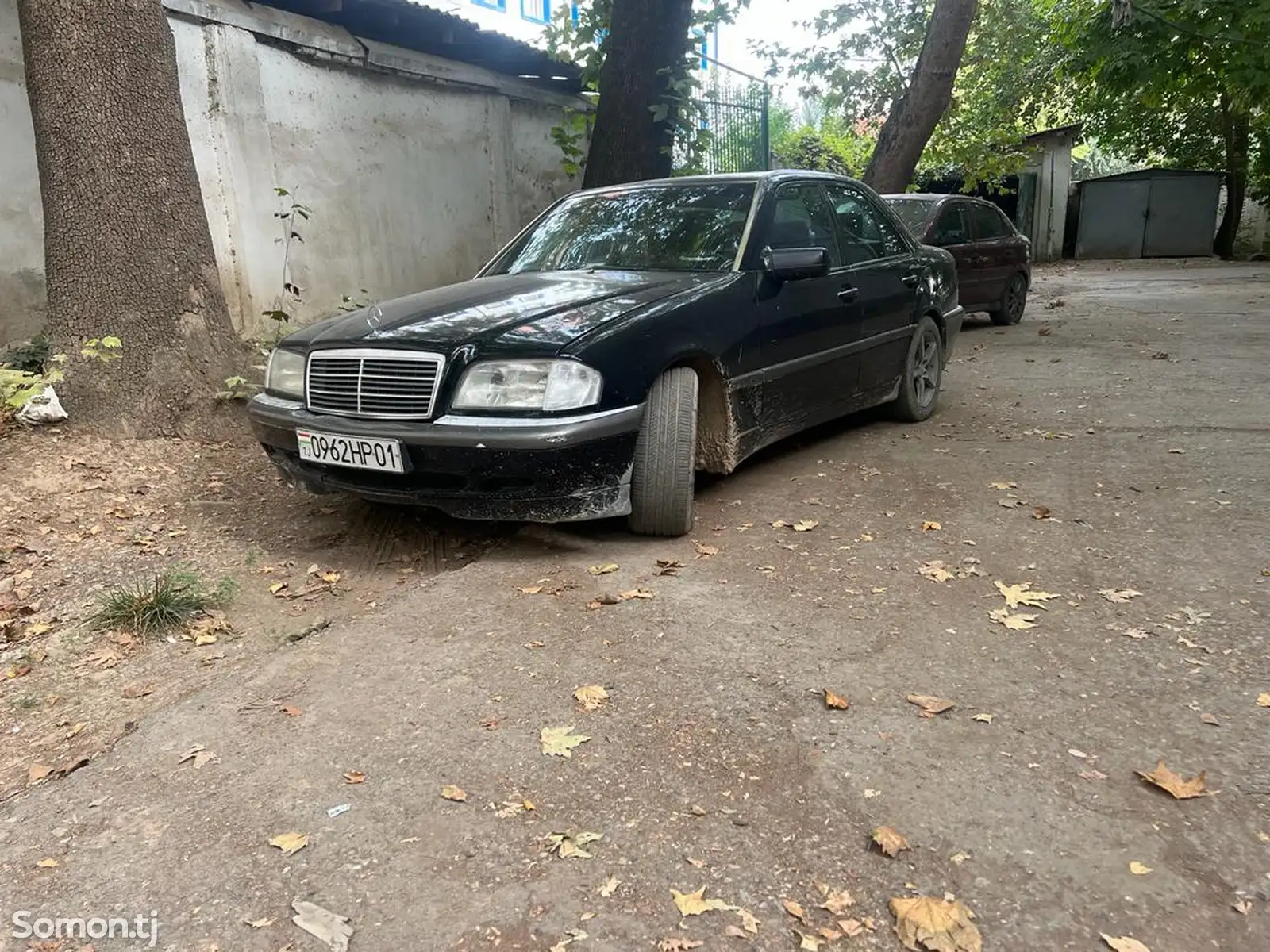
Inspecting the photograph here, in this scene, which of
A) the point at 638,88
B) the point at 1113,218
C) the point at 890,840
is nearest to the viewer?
the point at 890,840

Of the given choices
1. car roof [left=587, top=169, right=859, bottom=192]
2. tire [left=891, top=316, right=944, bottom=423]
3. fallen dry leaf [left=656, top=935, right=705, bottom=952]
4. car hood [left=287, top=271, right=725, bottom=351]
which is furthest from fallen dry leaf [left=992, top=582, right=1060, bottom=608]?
tire [left=891, top=316, right=944, bottom=423]

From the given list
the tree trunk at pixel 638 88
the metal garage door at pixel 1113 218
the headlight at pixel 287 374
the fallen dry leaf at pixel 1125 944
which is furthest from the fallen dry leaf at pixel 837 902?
the metal garage door at pixel 1113 218

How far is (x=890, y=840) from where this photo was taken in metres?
2.01

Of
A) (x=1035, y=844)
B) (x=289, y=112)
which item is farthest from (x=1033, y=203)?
(x=1035, y=844)

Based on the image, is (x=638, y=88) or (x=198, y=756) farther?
(x=638, y=88)

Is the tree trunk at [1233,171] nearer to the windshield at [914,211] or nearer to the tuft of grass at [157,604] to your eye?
the windshield at [914,211]

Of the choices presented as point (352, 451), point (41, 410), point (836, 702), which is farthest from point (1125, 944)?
point (41, 410)

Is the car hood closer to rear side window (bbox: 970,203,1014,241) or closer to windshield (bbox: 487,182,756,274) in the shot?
windshield (bbox: 487,182,756,274)

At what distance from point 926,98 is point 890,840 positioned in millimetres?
10818

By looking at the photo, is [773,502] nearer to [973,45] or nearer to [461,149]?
[461,149]

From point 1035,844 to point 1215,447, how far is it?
4103 mm

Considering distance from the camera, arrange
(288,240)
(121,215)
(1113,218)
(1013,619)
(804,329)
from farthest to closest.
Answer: (1113,218) < (288,240) < (121,215) < (804,329) < (1013,619)

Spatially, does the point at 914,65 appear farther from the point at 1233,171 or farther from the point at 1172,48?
the point at 1233,171

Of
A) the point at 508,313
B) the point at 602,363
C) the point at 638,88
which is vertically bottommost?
the point at 602,363
